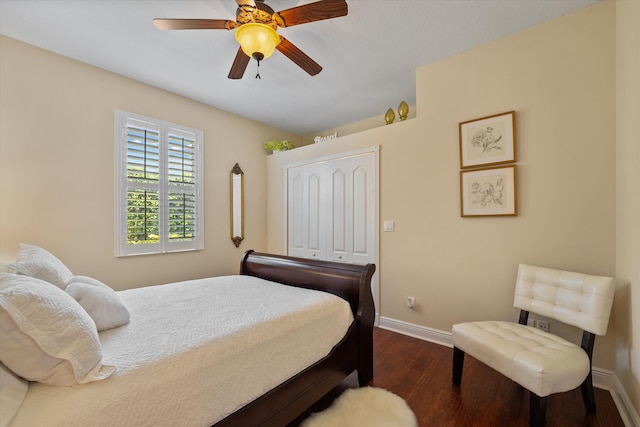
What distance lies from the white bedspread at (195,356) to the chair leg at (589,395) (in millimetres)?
1419

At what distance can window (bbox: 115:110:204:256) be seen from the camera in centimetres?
285

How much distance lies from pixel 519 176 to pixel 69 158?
4.03 meters

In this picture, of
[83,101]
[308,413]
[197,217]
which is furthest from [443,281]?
[83,101]

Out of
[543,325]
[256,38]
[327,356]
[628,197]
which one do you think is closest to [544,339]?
[543,325]

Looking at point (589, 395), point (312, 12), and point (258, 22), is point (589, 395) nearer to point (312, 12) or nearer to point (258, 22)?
point (312, 12)

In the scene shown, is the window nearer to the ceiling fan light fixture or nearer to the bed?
the bed

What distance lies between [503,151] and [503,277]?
3.45 ft

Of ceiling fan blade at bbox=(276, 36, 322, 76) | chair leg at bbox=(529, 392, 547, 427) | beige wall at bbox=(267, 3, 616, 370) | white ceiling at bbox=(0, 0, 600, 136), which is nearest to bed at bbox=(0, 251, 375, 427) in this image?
chair leg at bbox=(529, 392, 547, 427)

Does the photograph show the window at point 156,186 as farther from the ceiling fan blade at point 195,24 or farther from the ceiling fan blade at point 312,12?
the ceiling fan blade at point 312,12

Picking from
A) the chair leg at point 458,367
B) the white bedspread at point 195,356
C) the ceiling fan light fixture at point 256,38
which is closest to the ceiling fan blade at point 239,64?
the ceiling fan light fixture at point 256,38

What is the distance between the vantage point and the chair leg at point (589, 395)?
156cm

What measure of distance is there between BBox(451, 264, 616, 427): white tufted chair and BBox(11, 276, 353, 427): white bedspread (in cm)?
86

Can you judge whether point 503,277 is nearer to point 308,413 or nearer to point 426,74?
point 308,413

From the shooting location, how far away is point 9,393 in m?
0.78
